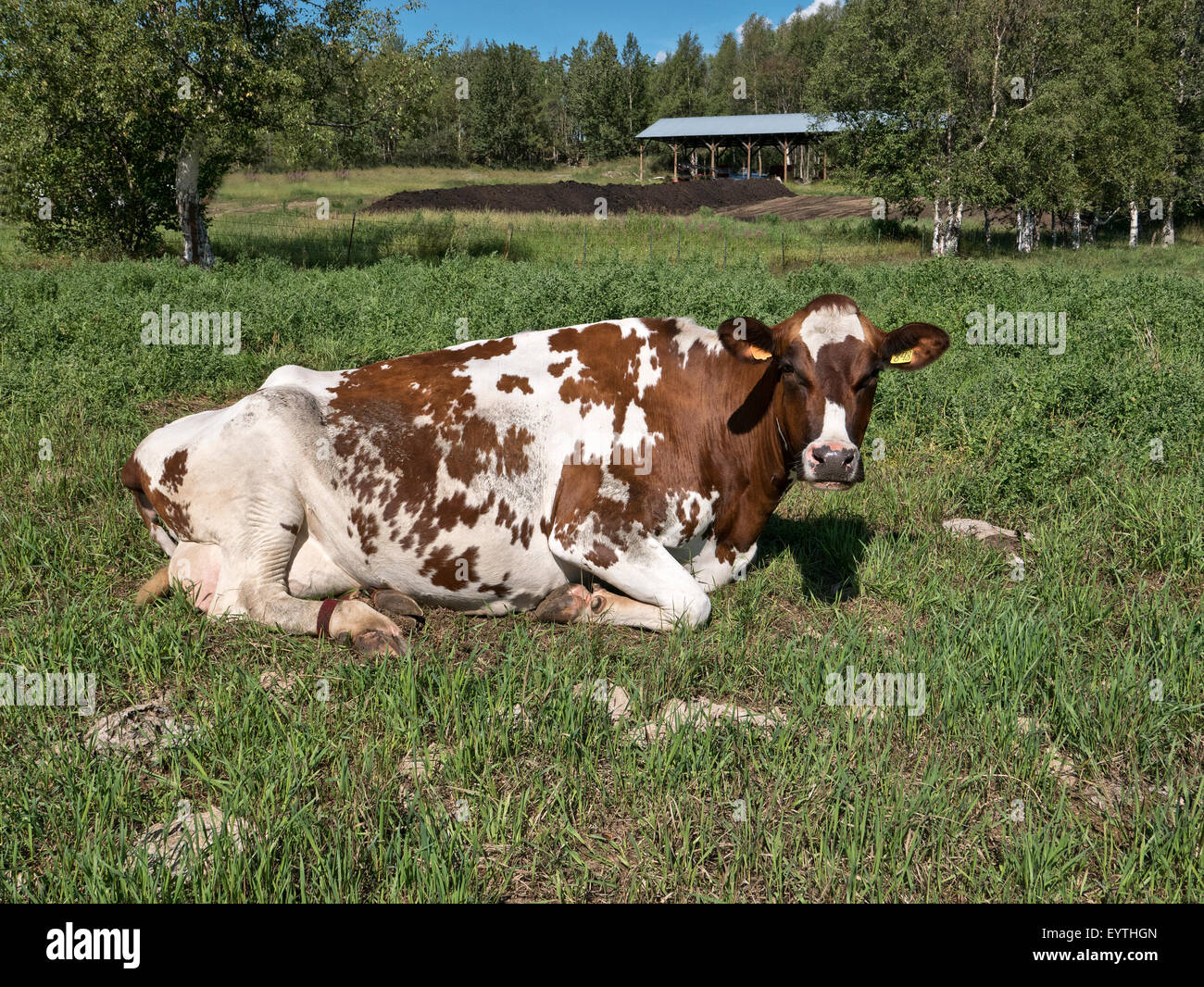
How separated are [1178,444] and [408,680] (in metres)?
7.10

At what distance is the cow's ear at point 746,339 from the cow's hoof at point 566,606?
1.61 meters

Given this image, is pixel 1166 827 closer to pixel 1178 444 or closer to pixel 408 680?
pixel 408 680

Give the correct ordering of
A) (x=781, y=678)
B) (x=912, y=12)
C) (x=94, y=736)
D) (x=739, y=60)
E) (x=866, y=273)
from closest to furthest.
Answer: (x=94, y=736)
(x=781, y=678)
(x=866, y=273)
(x=912, y=12)
(x=739, y=60)

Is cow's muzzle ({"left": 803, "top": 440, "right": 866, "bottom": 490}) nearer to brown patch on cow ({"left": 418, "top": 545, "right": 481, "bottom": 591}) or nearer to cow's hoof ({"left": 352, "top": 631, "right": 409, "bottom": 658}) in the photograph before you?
brown patch on cow ({"left": 418, "top": 545, "right": 481, "bottom": 591})

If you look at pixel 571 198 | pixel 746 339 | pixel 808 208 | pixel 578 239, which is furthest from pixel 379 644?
pixel 808 208

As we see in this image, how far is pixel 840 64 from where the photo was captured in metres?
37.6

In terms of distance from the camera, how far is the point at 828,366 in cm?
466

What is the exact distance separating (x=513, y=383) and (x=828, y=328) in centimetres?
189

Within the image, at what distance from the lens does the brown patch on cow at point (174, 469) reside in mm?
5242

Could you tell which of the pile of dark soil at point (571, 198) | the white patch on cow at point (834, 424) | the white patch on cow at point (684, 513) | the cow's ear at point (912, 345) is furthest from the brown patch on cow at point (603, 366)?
the pile of dark soil at point (571, 198)

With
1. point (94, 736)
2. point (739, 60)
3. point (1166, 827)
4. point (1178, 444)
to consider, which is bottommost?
point (1166, 827)

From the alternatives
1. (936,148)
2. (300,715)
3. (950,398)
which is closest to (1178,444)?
(950,398)

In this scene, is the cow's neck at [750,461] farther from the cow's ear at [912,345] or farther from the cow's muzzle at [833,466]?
the cow's muzzle at [833,466]

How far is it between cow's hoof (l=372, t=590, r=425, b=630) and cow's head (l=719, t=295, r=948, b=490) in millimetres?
2269
